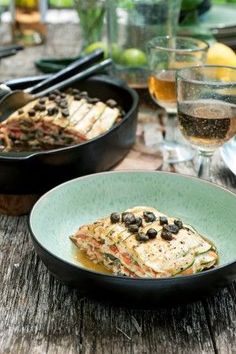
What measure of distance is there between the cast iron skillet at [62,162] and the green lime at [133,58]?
→ 0.53 m

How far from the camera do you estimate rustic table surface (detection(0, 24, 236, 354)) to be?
107 centimetres

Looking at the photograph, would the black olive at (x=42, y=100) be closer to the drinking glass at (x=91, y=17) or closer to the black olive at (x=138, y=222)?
the black olive at (x=138, y=222)

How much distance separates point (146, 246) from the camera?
1.14m

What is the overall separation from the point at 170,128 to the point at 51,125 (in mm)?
322

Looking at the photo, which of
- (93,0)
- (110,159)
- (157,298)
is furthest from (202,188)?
(93,0)

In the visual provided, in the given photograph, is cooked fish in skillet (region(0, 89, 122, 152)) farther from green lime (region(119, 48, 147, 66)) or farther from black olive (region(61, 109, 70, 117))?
green lime (region(119, 48, 147, 66))

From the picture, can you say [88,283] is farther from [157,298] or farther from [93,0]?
[93,0]

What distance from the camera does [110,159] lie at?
1562mm

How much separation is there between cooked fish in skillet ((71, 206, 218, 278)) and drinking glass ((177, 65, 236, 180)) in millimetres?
253

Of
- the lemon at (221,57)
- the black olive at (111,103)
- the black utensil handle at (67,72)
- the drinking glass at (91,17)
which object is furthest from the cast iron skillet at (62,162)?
the drinking glass at (91,17)

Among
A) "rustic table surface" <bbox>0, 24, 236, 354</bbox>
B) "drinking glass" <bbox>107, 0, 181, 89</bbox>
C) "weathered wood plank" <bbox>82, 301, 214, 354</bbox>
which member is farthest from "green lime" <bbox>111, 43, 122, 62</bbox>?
"weathered wood plank" <bbox>82, 301, 214, 354</bbox>

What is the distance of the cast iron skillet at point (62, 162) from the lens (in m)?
1.39

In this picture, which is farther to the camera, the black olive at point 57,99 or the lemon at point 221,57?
the lemon at point 221,57

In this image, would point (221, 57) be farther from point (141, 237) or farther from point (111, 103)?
point (141, 237)
